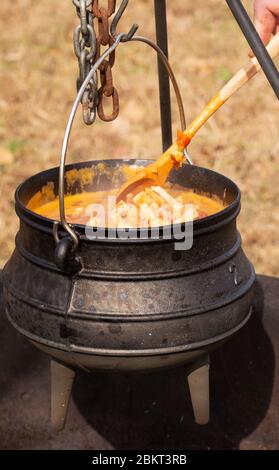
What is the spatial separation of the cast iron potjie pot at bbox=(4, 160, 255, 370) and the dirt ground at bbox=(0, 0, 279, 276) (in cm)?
241

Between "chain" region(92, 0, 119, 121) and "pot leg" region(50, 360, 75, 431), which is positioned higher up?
"chain" region(92, 0, 119, 121)

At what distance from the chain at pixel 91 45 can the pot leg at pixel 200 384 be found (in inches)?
35.8

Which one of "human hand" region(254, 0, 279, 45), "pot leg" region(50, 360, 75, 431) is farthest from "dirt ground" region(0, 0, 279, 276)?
"human hand" region(254, 0, 279, 45)

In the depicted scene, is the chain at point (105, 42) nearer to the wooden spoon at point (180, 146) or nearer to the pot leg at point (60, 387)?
the wooden spoon at point (180, 146)

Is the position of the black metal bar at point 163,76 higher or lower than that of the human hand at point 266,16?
lower

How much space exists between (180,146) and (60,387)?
3.13 ft

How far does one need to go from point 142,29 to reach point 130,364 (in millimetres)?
5915

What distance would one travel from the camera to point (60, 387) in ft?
8.99

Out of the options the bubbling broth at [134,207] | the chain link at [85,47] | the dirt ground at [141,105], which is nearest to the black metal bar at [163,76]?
the bubbling broth at [134,207]

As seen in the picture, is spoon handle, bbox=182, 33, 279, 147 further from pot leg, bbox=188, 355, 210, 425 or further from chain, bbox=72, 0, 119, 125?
pot leg, bbox=188, 355, 210, 425

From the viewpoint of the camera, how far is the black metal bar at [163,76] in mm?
2914

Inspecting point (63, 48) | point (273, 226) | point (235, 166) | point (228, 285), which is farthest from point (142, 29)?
point (228, 285)

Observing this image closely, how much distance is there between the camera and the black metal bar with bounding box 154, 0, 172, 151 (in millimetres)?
2914

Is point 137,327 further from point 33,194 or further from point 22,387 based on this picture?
point 22,387
